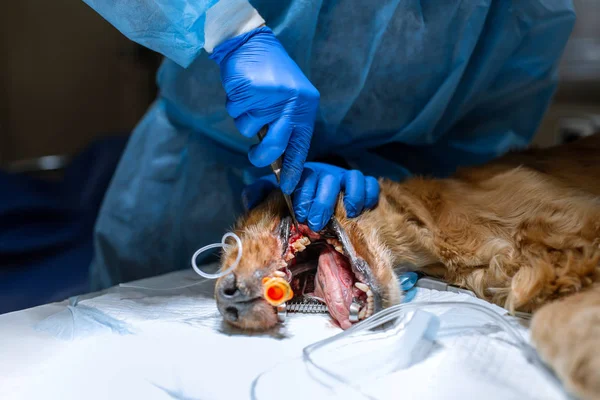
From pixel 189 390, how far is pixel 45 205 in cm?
200

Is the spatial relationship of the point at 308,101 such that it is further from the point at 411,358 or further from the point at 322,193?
the point at 411,358

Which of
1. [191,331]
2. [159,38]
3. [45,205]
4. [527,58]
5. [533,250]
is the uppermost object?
[159,38]

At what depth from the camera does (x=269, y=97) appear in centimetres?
110

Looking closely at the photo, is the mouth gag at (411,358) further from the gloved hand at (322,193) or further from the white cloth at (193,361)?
the gloved hand at (322,193)

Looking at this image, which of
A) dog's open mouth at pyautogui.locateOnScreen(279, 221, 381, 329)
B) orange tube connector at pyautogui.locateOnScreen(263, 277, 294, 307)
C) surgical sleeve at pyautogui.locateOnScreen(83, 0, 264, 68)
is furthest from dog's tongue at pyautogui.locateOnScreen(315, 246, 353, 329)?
surgical sleeve at pyautogui.locateOnScreen(83, 0, 264, 68)

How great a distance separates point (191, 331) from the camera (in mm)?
1074

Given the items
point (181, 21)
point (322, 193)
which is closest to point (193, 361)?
point (322, 193)

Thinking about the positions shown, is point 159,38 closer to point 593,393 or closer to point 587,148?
point 593,393

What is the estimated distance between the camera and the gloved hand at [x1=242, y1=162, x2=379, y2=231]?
1.14 metres

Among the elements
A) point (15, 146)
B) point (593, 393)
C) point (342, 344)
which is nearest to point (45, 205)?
point (15, 146)

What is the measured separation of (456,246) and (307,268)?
34cm

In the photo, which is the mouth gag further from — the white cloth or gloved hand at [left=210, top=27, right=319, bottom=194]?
gloved hand at [left=210, top=27, right=319, bottom=194]

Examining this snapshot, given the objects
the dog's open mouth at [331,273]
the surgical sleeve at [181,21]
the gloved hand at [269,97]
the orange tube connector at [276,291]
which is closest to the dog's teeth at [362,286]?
the dog's open mouth at [331,273]

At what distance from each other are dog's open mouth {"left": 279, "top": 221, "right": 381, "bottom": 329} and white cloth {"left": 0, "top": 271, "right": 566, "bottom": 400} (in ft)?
0.17
